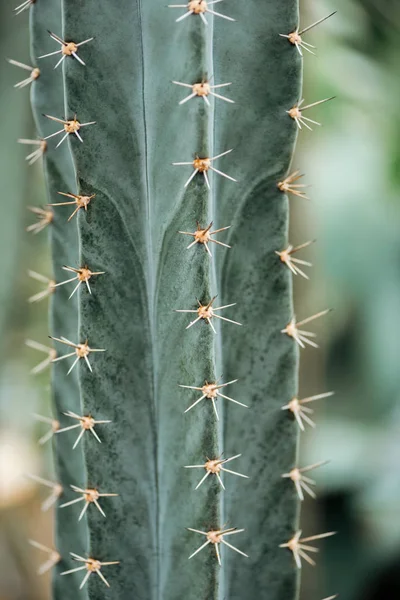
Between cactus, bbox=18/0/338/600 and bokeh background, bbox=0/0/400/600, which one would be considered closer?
cactus, bbox=18/0/338/600

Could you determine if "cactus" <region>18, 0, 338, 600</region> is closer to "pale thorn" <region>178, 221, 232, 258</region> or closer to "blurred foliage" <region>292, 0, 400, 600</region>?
"pale thorn" <region>178, 221, 232, 258</region>

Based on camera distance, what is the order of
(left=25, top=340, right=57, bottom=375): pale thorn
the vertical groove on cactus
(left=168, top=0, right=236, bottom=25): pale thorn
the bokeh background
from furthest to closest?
the bokeh background, (left=25, top=340, right=57, bottom=375): pale thorn, the vertical groove on cactus, (left=168, top=0, right=236, bottom=25): pale thorn

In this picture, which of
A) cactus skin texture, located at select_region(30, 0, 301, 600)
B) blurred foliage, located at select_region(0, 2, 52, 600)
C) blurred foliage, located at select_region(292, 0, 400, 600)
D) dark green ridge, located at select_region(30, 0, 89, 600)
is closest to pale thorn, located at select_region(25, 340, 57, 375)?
dark green ridge, located at select_region(30, 0, 89, 600)

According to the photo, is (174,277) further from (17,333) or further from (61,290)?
(17,333)

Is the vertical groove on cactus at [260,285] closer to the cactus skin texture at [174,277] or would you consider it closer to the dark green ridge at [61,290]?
the cactus skin texture at [174,277]

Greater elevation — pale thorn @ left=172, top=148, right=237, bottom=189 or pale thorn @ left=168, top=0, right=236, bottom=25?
pale thorn @ left=168, top=0, right=236, bottom=25

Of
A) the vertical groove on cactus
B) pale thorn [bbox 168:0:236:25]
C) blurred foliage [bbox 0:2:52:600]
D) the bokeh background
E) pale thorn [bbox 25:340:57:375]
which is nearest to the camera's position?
pale thorn [bbox 168:0:236:25]

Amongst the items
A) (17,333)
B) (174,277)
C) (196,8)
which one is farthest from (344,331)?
(196,8)

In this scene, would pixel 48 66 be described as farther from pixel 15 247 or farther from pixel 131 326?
pixel 15 247
